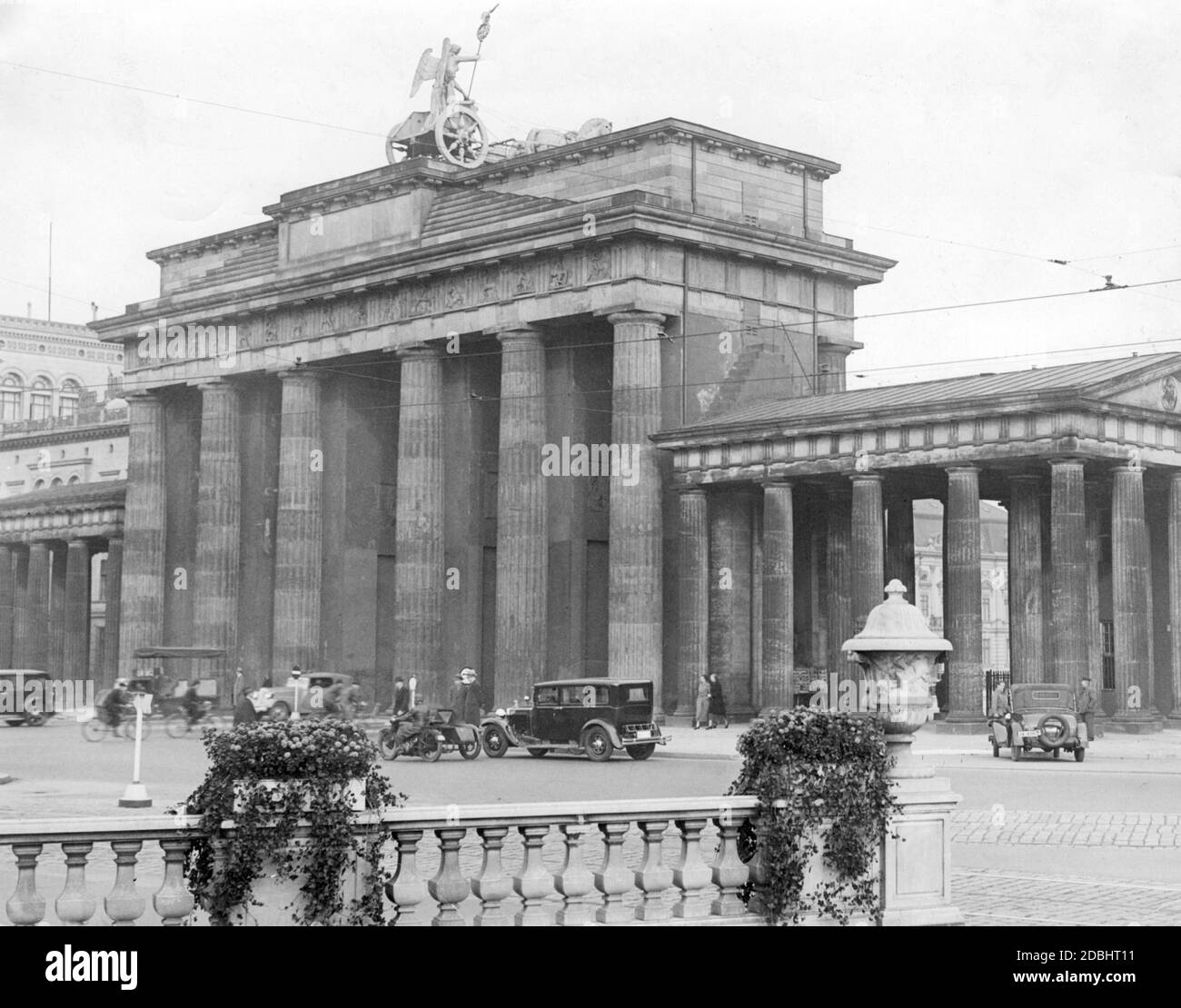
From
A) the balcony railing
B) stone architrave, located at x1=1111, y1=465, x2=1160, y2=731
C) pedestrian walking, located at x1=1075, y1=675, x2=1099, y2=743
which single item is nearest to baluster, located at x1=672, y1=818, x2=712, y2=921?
the balcony railing

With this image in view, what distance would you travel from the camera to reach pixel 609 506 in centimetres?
5538

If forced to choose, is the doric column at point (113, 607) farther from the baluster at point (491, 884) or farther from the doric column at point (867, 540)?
the baluster at point (491, 884)

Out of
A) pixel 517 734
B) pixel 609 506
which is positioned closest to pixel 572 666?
pixel 609 506

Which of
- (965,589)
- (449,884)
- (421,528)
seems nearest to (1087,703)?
(965,589)

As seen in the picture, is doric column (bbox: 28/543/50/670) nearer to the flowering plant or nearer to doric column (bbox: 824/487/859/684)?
doric column (bbox: 824/487/859/684)

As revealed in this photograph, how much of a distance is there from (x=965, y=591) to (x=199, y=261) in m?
39.4

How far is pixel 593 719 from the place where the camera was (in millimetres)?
39094

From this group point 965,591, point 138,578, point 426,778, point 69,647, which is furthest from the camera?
point 69,647

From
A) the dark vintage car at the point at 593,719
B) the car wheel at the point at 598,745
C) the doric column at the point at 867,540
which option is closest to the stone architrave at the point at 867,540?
the doric column at the point at 867,540

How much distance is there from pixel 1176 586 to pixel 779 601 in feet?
34.0

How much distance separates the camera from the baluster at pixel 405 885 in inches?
473

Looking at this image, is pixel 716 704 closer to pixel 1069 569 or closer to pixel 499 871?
pixel 1069 569

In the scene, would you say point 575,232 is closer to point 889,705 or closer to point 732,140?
point 732,140

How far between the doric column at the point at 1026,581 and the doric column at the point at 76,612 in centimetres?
4443
